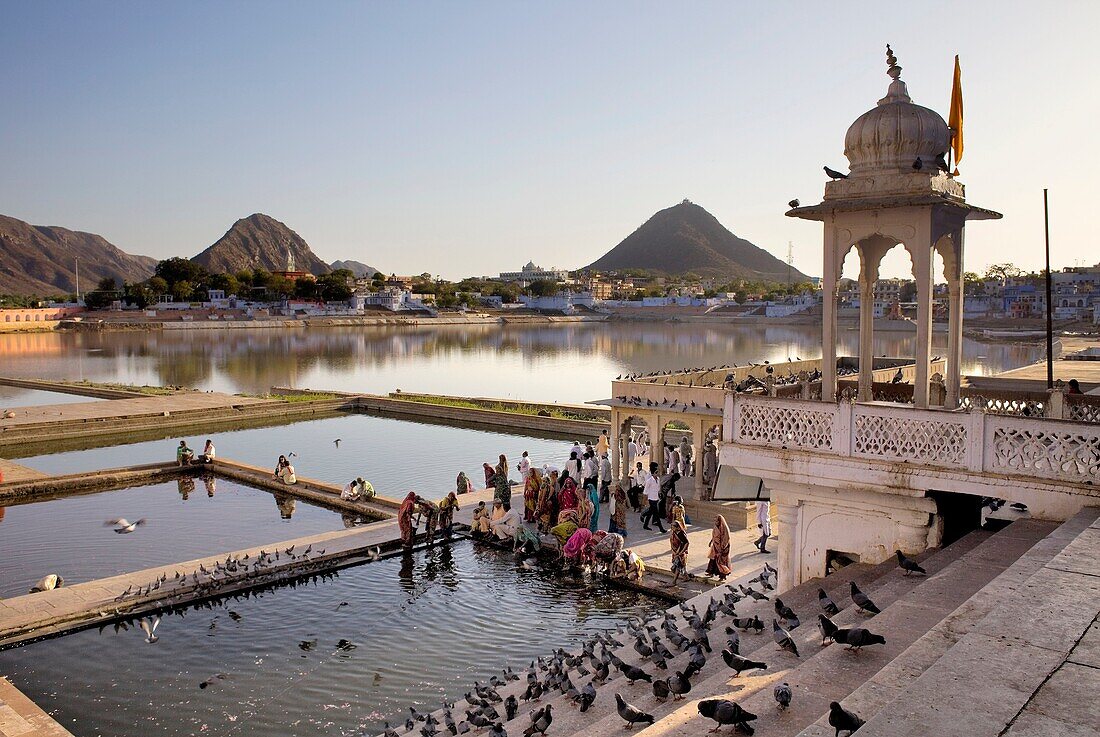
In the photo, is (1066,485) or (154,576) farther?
(154,576)

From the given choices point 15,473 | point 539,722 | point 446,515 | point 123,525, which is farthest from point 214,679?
point 15,473

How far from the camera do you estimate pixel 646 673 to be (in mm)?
6668

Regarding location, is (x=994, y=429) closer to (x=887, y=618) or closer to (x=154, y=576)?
(x=887, y=618)

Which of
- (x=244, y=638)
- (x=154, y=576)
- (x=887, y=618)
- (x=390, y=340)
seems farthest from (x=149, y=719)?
(x=390, y=340)

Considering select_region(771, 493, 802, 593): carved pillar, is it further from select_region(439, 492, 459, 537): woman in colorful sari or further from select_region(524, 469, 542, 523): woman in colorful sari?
select_region(439, 492, 459, 537): woman in colorful sari

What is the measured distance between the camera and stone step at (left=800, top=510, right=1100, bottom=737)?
12.8 ft

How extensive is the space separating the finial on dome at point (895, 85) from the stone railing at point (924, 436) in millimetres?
3817

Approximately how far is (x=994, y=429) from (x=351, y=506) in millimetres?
12820

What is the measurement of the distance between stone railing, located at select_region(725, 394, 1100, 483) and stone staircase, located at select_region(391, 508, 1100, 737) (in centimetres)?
48

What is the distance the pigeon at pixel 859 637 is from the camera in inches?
203

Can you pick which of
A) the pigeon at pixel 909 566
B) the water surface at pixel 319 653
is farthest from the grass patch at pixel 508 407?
the pigeon at pixel 909 566

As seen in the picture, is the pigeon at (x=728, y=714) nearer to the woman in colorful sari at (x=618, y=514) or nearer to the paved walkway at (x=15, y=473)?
the woman in colorful sari at (x=618, y=514)

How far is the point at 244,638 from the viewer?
10.6 m

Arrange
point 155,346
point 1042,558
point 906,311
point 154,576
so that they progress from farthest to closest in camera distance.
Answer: point 906,311
point 155,346
point 154,576
point 1042,558
